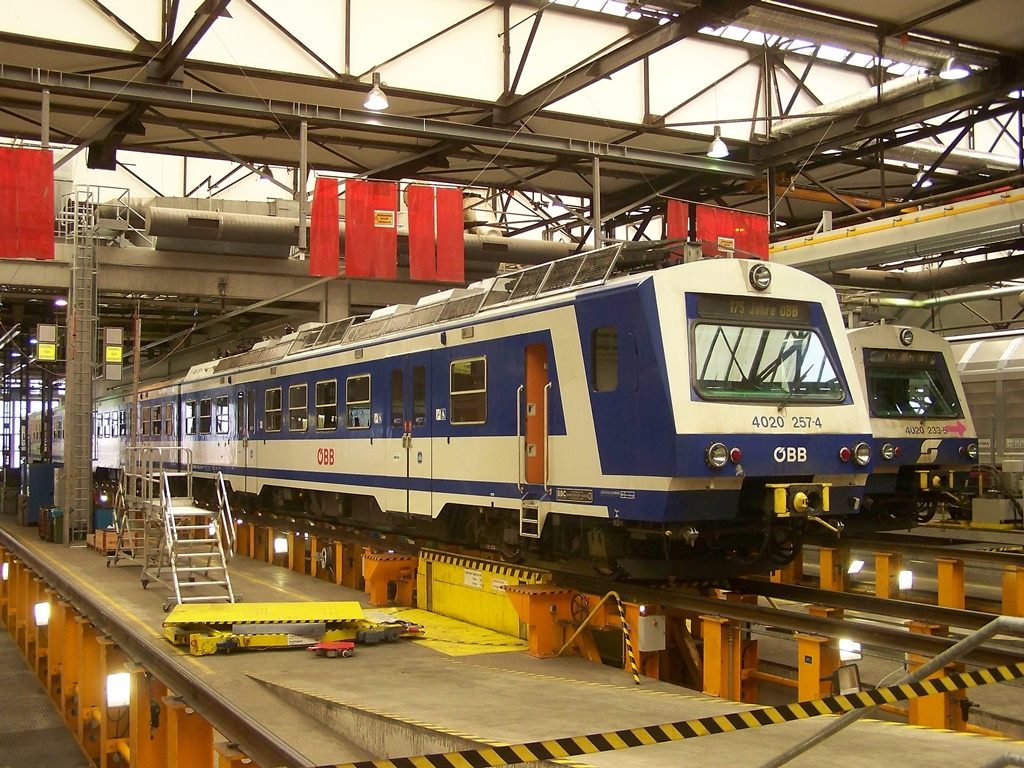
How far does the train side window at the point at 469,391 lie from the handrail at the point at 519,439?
2.23ft

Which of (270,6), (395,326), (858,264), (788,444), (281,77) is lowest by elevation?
(788,444)

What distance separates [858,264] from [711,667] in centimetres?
1020

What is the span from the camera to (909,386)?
14.5m

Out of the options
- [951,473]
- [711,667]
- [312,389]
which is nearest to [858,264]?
[951,473]

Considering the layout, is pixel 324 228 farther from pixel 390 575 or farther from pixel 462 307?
pixel 390 575

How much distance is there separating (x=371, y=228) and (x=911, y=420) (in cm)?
900

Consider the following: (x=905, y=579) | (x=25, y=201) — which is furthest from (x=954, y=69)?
(x=25, y=201)

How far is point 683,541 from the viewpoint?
916cm

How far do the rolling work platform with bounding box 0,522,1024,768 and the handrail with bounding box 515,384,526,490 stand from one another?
159cm

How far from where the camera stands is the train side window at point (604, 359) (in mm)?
8906

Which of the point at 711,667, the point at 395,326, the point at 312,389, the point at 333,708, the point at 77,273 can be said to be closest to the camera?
the point at 333,708

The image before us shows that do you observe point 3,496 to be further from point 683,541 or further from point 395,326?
point 683,541

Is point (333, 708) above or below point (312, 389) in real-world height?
below

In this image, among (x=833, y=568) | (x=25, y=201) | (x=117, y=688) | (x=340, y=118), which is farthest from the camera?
(x=340, y=118)
